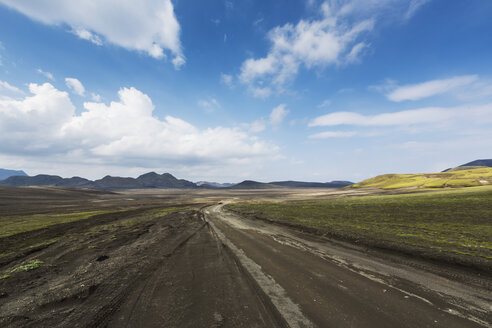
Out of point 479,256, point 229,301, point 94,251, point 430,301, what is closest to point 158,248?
point 94,251

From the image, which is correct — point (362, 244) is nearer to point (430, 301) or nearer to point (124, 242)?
point (430, 301)

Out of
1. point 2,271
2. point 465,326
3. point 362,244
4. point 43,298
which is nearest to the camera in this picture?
point 465,326

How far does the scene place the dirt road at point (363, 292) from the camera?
5.46 meters

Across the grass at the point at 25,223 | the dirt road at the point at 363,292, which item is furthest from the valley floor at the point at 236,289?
the grass at the point at 25,223

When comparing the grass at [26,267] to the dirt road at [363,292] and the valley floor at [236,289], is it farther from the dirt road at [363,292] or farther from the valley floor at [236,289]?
the dirt road at [363,292]

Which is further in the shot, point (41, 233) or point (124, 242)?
point (41, 233)

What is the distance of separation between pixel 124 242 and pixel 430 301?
17.5 metres

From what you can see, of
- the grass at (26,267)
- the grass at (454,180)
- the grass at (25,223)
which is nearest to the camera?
the grass at (26,267)

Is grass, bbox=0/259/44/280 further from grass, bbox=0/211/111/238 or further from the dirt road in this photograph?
grass, bbox=0/211/111/238

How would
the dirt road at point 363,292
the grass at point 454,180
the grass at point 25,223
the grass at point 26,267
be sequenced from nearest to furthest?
the dirt road at point 363,292 < the grass at point 26,267 < the grass at point 25,223 < the grass at point 454,180

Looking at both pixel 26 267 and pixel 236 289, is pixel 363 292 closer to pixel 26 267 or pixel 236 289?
pixel 236 289

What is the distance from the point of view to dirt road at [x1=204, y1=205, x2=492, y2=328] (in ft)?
17.9

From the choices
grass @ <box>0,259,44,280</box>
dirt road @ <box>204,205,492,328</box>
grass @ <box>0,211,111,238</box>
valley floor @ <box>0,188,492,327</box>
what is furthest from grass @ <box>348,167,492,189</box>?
grass @ <box>0,211,111,238</box>

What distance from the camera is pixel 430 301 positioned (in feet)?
20.6
